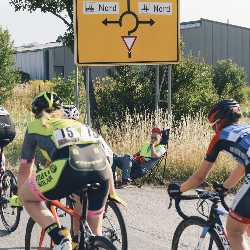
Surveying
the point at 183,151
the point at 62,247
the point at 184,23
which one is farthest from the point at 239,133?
the point at 184,23

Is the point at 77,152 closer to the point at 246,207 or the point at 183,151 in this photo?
the point at 246,207

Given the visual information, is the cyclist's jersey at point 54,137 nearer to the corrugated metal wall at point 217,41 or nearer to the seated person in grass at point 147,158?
the seated person in grass at point 147,158

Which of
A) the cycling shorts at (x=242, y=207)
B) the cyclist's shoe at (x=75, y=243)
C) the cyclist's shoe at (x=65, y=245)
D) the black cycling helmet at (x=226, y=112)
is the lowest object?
the cyclist's shoe at (x=75, y=243)

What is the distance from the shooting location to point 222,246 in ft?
14.6

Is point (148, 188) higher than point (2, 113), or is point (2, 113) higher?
point (2, 113)

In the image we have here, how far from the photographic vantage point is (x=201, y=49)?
54.8 metres

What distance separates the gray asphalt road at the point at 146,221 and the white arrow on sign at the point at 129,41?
138 inches

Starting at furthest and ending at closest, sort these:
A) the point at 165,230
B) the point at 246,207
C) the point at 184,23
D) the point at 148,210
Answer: the point at 184,23 → the point at 148,210 → the point at 165,230 → the point at 246,207

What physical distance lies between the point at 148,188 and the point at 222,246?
549 centimetres

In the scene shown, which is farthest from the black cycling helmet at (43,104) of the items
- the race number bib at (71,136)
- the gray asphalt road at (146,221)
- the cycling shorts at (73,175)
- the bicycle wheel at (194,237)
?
the gray asphalt road at (146,221)

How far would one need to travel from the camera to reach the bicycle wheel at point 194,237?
4531 mm

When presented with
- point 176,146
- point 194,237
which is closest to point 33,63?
point 176,146

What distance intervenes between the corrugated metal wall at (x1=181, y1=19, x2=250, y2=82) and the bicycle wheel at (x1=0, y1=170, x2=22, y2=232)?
4674 centimetres

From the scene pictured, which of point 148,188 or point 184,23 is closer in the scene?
point 148,188
